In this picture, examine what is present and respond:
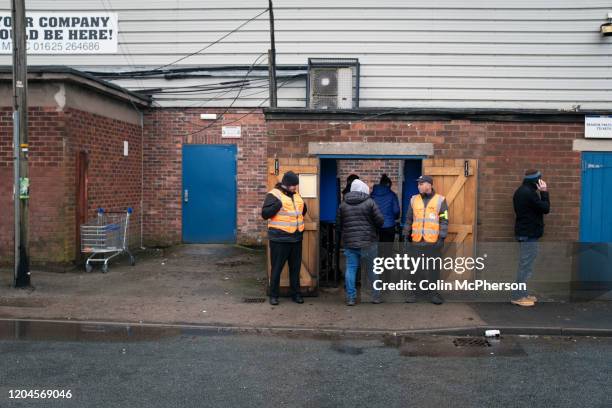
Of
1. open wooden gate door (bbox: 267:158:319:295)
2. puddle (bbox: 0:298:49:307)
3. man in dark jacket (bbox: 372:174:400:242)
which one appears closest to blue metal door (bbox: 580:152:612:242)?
man in dark jacket (bbox: 372:174:400:242)

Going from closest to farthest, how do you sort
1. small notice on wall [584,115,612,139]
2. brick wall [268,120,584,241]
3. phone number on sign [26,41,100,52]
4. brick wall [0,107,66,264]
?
1. brick wall [268,120,584,241]
2. small notice on wall [584,115,612,139]
3. brick wall [0,107,66,264]
4. phone number on sign [26,41,100,52]

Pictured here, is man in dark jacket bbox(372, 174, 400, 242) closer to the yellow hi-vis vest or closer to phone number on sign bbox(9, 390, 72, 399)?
the yellow hi-vis vest

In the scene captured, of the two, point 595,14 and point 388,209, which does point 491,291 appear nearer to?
point 388,209

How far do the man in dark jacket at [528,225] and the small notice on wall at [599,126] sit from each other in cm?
158

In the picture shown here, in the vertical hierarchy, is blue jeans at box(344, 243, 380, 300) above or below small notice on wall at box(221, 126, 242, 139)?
below

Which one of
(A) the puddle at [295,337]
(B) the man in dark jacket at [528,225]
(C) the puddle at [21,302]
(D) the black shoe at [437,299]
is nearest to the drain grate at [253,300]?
(A) the puddle at [295,337]

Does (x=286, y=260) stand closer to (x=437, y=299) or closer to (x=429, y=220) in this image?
(x=429, y=220)

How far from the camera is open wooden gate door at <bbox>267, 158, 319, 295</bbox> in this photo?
912 cm

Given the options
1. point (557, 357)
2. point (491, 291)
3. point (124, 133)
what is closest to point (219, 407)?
point (557, 357)

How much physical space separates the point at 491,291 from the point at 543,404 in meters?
3.89

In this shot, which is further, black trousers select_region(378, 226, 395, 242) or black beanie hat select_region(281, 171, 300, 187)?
black trousers select_region(378, 226, 395, 242)

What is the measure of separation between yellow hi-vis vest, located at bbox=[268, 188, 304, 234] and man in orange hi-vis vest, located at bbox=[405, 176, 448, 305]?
168cm

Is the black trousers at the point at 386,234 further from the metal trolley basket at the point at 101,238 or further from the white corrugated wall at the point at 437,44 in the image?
the metal trolley basket at the point at 101,238

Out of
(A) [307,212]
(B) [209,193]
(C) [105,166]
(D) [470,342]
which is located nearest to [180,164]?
(B) [209,193]
